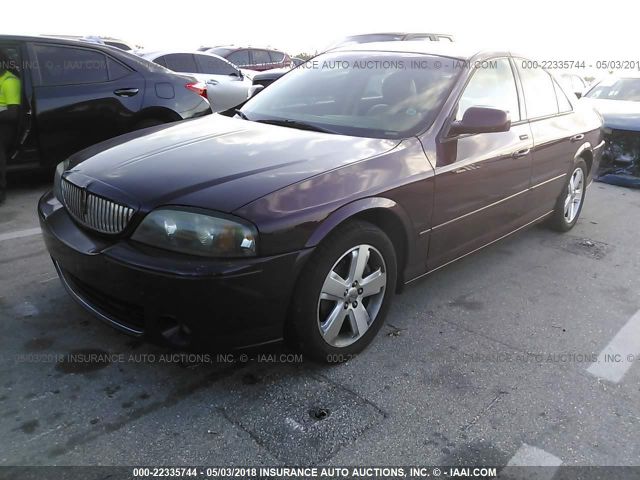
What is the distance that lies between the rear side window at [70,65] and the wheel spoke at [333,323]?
13.5 feet

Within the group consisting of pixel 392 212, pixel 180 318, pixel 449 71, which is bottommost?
pixel 180 318

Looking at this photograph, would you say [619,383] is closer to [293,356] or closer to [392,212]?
[392,212]

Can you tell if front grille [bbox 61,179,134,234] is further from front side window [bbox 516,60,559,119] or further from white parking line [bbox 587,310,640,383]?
front side window [bbox 516,60,559,119]

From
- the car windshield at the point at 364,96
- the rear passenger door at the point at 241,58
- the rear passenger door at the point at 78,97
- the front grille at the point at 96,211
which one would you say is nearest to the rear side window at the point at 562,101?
the car windshield at the point at 364,96

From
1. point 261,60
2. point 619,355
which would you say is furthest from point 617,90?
point 261,60

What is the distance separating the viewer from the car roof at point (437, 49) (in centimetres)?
361

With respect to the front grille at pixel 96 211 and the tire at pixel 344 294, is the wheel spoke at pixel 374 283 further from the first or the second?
the front grille at pixel 96 211

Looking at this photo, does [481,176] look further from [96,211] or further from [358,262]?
[96,211]

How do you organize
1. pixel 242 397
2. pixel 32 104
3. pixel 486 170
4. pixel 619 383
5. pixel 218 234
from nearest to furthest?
pixel 218 234
pixel 242 397
pixel 619 383
pixel 486 170
pixel 32 104

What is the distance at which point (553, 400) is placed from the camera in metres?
2.59

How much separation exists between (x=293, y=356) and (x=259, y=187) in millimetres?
931

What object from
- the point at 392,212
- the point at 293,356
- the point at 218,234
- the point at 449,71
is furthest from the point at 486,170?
the point at 218,234

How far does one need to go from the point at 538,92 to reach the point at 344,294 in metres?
2.66

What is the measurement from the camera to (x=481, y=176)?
338 cm
